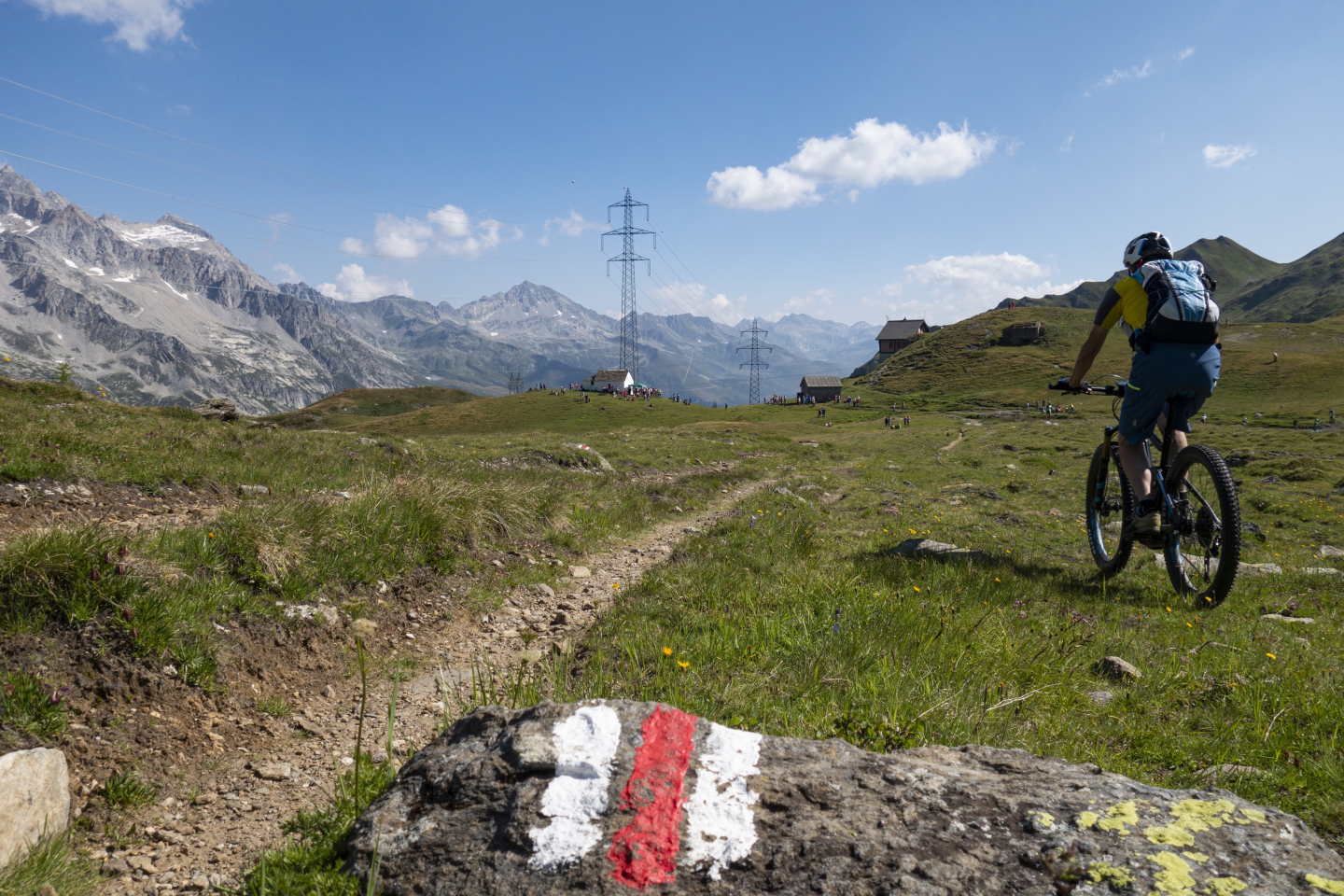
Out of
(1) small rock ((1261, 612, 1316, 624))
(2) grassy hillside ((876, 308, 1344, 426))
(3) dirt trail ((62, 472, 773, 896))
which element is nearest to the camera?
(3) dirt trail ((62, 472, 773, 896))

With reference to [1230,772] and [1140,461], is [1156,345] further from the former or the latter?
[1230,772]

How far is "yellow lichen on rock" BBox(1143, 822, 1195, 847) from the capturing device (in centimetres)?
186

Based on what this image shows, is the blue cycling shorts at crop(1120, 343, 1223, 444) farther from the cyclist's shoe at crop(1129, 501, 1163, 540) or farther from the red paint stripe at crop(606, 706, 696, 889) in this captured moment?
the red paint stripe at crop(606, 706, 696, 889)

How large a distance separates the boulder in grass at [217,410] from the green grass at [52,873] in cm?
2031

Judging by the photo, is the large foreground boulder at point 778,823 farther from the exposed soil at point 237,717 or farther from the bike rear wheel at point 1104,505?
the bike rear wheel at point 1104,505

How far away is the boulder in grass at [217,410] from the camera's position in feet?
66.3

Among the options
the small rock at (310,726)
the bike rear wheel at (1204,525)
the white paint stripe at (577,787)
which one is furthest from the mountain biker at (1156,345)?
the small rock at (310,726)

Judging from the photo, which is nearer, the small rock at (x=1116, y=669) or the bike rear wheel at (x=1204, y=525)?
the small rock at (x=1116, y=669)

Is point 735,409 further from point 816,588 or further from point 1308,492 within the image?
point 816,588

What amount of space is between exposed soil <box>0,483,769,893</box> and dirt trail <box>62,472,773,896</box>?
0.03ft

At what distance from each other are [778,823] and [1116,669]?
13.9 ft

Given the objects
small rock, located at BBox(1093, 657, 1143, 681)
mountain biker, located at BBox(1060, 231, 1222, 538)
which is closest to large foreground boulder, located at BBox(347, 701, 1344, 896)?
small rock, located at BBox(1093, 657, 1143, 681)

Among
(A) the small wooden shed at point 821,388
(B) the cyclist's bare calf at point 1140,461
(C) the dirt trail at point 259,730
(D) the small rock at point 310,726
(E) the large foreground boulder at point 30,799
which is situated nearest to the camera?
(E) the large foreground boulder at point 30,799

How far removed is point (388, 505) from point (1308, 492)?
23.7 metres
